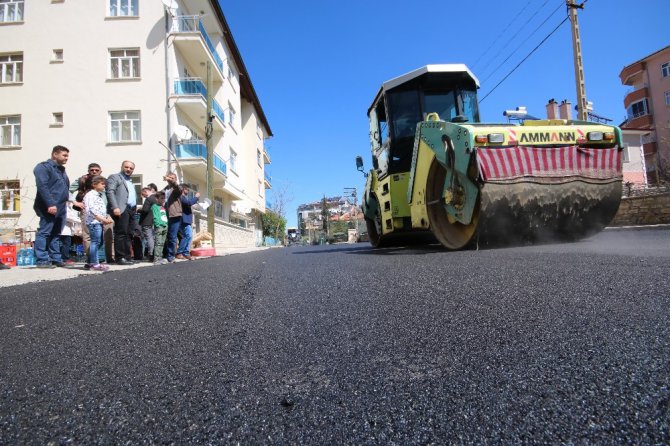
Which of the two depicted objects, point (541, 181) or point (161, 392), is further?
point (541, 181)

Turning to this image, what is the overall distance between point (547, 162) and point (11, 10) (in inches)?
935

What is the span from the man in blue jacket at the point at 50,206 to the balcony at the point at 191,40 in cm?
1442

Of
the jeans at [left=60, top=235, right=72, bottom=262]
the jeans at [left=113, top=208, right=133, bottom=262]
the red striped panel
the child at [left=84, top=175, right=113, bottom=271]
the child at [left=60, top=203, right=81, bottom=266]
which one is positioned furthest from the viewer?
the jeans at [left=60, top=235, right=72, bottom=262]

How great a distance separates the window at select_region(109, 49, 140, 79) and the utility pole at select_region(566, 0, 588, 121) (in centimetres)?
1733

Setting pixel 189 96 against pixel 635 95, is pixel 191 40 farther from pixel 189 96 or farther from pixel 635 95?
pixel 635 95

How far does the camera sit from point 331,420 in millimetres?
917

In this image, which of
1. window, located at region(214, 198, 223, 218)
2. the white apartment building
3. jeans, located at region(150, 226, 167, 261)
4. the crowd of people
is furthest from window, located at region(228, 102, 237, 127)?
jeans, located at region(150, 226, 167, 261)

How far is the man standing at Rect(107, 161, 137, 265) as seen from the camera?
6.09m

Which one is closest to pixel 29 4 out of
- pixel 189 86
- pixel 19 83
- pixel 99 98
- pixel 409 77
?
pixel 19 83

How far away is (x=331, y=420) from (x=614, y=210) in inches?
200

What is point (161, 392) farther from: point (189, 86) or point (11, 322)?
point (189, 86)

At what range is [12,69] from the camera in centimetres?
1817

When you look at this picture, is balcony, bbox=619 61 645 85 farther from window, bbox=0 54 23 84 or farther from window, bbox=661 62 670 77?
window, bbox=0 54 23 84

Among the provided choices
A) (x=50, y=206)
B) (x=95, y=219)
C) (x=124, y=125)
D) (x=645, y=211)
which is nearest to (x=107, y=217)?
(x=95, y=219)
